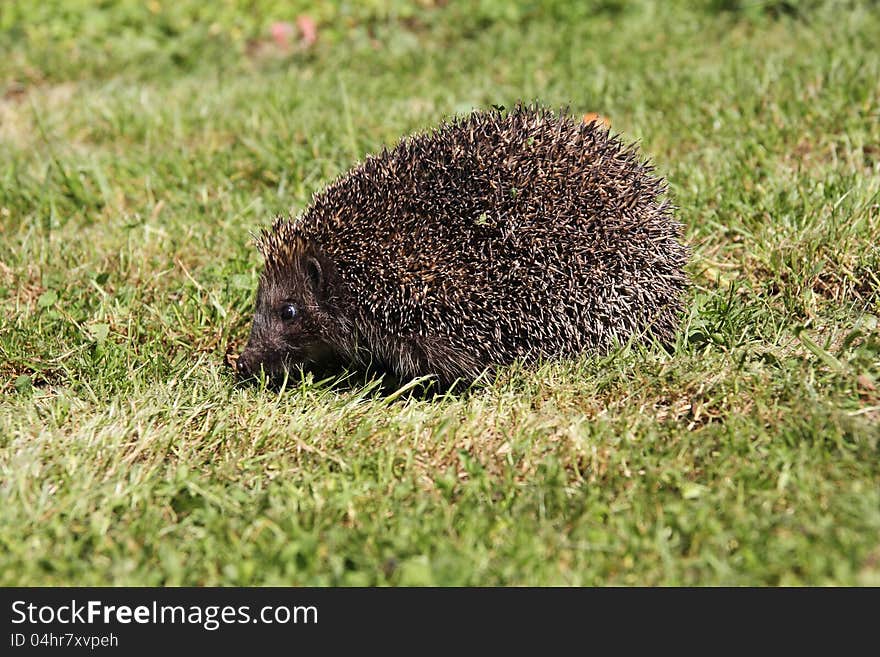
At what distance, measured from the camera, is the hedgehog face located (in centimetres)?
480

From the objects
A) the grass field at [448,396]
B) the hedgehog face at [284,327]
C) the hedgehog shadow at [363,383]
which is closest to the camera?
the grass field at [448,396]

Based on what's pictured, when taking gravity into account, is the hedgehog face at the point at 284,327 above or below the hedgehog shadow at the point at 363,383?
above

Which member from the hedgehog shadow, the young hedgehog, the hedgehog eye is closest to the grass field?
the hedgehog shadow

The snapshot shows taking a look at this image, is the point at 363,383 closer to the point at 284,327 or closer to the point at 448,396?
the point at 284,327

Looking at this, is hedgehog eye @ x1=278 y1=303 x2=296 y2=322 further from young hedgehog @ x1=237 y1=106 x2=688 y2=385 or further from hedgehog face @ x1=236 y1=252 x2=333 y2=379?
young hedgehog @ x1=237 y1=106 x2=688 y2=385

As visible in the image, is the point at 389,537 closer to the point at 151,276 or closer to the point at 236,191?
the point at 151,276

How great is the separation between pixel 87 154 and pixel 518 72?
145 inches

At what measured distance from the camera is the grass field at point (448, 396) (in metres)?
3.20

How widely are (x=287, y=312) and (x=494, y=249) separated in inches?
51.0

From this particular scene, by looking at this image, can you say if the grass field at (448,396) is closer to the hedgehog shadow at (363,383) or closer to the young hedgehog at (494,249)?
the hedgehog shadow at (363,383)

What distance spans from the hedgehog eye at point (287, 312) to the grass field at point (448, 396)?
0.41 metres

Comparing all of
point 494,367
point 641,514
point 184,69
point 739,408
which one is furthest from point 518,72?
point 641,514

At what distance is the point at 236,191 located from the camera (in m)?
6.29

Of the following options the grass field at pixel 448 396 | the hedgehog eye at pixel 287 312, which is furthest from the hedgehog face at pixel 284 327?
the grass field at pixel 448 396
